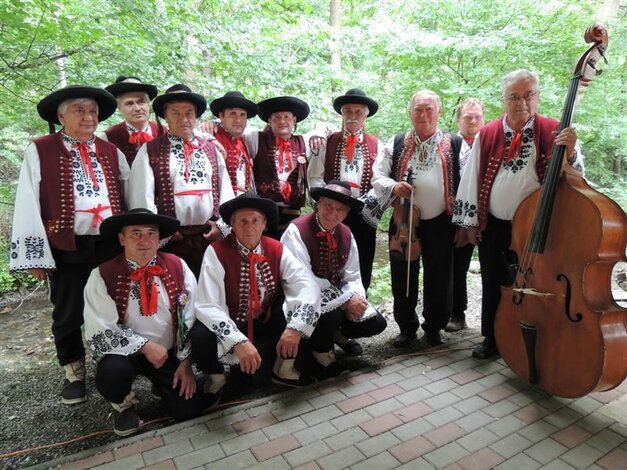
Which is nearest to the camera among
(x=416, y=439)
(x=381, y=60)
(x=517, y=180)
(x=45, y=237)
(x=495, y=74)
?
(x=416, y=439)

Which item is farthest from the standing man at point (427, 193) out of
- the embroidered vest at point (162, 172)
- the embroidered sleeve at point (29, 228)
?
the embroidered sleeve at point (29, 228)

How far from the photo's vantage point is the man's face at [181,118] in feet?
8.74

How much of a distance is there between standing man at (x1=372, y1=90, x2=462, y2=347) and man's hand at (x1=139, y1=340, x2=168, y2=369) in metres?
1.70

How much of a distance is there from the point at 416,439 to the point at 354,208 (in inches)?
54.7

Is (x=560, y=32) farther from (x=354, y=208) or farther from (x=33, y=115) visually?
(x=33, y=115)

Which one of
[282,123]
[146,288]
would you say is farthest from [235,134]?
[146,288]

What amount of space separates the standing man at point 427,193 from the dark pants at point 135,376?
161 cm

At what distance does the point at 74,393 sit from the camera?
8.14 feet

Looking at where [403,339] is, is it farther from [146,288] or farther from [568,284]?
[146,288]

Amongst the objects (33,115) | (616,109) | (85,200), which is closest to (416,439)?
(85,200)

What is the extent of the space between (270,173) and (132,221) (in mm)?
1276

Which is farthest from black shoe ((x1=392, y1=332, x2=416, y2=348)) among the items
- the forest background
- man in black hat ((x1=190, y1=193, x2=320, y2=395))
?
the forest background

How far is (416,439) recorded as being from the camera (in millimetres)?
2039

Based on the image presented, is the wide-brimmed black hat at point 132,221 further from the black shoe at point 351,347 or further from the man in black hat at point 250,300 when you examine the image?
the black shoe at point 351,347
